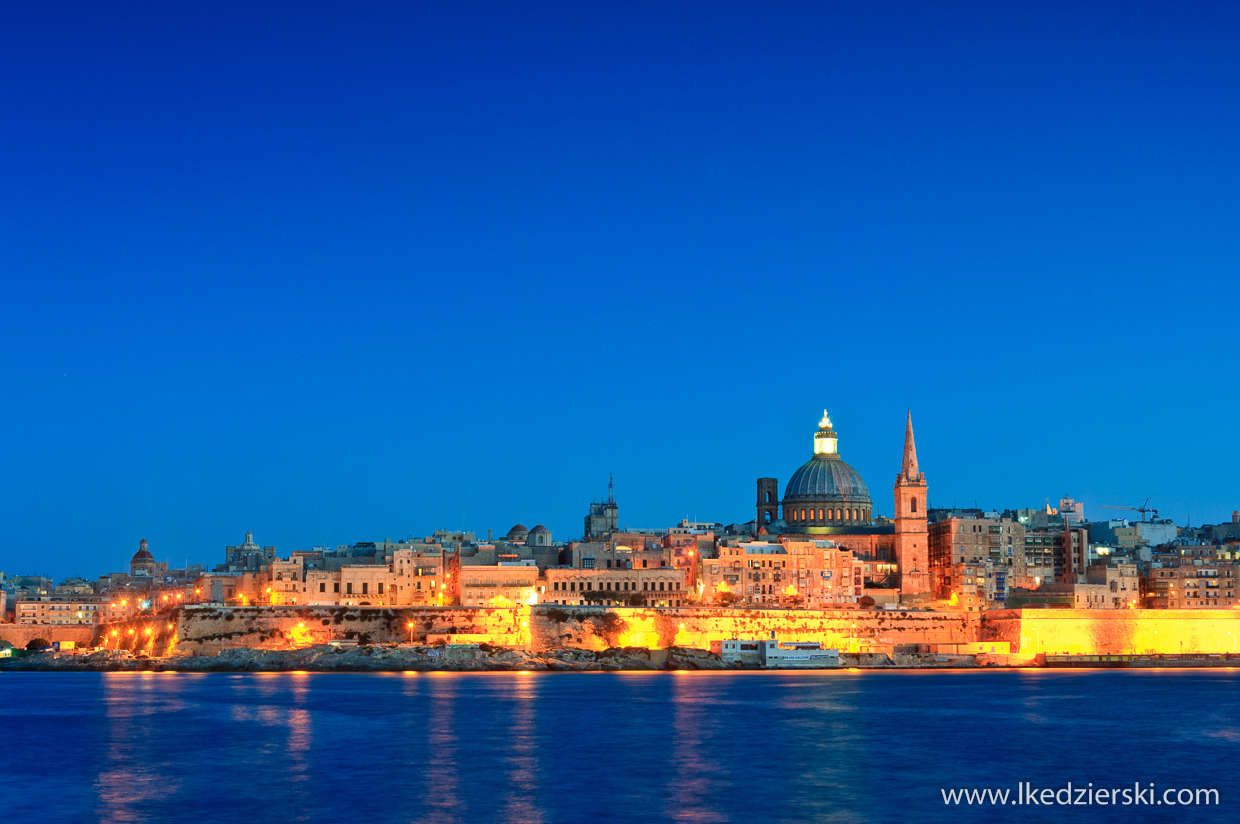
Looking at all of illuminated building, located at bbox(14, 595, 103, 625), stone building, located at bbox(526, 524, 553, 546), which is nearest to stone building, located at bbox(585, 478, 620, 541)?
stone building, located at bbox(526, 524, 553, 546)

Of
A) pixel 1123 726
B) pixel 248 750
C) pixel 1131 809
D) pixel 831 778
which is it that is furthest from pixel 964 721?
pixel 248 750

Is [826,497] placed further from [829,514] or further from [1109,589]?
[1109,589]

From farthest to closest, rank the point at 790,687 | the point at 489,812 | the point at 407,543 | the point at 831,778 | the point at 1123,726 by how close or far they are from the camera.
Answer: the point at 407,543, the point at 790,687, the point at 1123,726, the point at 831,778, the point at 489,812

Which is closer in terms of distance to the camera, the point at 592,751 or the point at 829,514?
the point at 592,751

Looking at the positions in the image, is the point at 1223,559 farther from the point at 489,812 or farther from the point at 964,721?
the point at 489,812

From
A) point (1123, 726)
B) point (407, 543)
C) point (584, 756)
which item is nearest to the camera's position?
point (584, 756)

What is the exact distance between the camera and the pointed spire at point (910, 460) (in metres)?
64.9

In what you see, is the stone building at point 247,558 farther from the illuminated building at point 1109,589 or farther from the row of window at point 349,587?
the illuminated building at point 1109,589

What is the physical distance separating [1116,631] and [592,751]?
122 feet

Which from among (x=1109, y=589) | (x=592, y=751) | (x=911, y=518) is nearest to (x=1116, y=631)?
(x=1109, y=589)

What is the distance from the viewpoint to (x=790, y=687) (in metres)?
43.0

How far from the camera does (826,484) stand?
2874 inches

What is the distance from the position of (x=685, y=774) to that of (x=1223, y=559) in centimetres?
5098

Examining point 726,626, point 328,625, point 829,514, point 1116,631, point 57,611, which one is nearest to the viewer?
point 328,625
